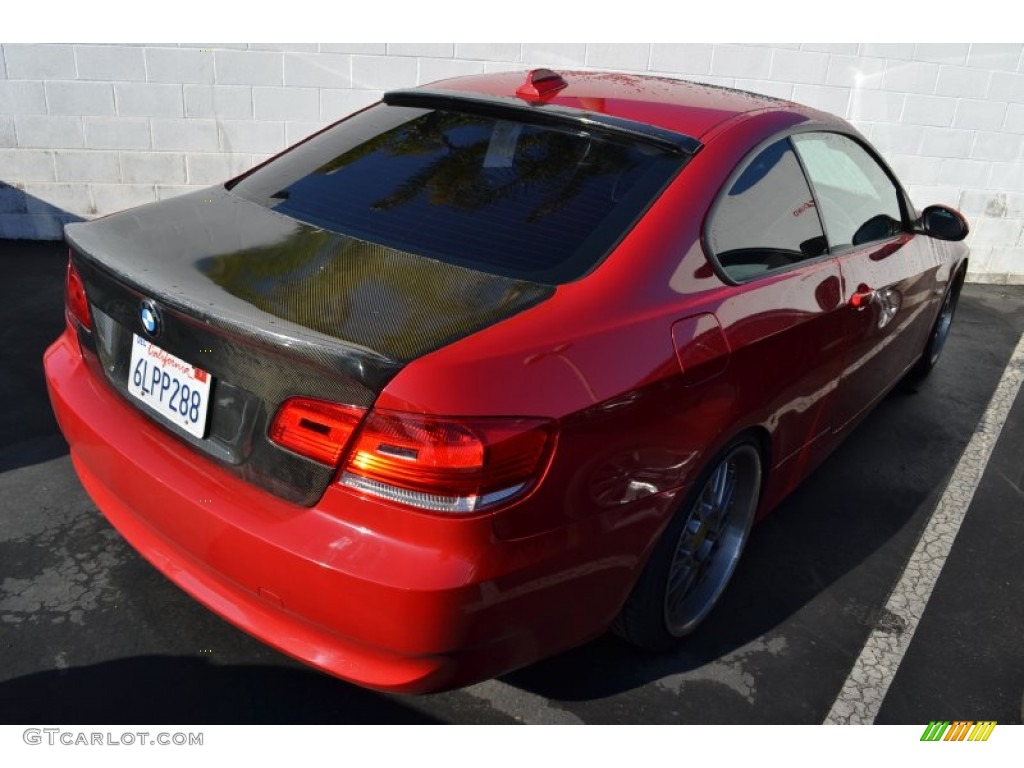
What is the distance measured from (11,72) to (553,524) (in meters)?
5.67

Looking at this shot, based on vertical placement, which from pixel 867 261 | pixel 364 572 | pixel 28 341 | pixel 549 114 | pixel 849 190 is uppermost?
pixel 549 114

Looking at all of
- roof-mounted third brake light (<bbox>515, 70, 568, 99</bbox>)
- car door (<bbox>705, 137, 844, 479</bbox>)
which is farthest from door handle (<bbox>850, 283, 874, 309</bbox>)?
roof-mounted third brake light (<bbox>515, 70, 568, 99</bbox>)

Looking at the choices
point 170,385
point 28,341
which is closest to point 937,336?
point 170,385

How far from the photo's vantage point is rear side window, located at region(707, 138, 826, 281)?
2.49 m

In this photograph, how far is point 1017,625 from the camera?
2945 mm

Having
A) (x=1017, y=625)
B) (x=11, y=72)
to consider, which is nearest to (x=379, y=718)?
(x=1017, y=625)

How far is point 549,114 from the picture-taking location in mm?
2658

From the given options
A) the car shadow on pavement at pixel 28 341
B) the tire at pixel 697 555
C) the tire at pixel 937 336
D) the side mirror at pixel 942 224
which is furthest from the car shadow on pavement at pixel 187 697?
the tire at pixel 937 336

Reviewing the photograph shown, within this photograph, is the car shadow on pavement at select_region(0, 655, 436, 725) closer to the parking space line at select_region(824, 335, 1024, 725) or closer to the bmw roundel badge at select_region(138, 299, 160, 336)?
the bmw roundel badge at select_region(138, 299, 160, 336)

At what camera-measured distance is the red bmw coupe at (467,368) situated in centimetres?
182

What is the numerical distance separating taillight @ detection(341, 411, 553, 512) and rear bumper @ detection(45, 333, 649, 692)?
4 cm

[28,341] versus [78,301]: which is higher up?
[78,301]

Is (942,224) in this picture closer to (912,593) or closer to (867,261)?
(867,261)

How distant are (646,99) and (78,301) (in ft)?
5.99
